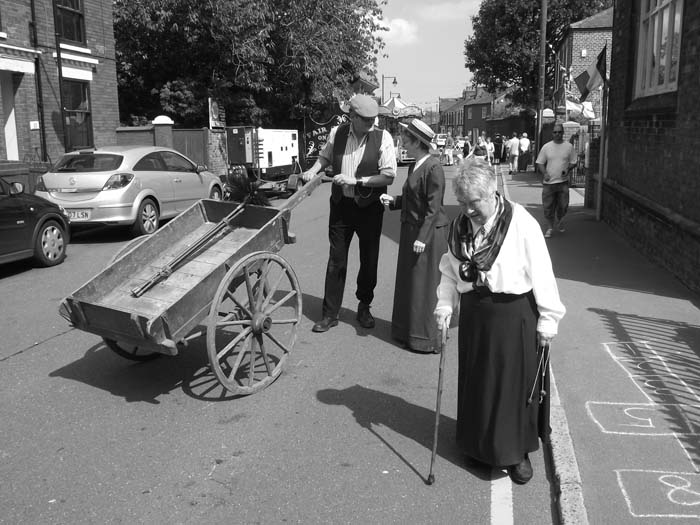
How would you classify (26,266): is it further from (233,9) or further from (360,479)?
(233,9)

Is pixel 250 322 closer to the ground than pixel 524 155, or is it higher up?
closer to the ground

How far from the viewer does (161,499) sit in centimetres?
367

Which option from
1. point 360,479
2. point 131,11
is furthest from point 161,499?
point 131,11

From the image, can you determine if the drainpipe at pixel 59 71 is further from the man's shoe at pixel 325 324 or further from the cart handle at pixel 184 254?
the man's shoe at pixel 325 324

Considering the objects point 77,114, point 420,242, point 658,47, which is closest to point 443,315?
point 420,242

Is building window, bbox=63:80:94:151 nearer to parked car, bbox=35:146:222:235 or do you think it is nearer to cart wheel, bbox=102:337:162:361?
parked car, bbox=35:146:222:235

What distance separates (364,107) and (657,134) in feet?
18.6

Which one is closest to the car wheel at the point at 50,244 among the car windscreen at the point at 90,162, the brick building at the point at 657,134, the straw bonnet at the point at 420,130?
the car windscreen at the point at 90,162

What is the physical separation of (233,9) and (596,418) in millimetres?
21094

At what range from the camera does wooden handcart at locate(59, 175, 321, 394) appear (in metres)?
4.52

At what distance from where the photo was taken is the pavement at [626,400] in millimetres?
3633

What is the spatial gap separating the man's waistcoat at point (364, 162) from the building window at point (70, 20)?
13.5 meters

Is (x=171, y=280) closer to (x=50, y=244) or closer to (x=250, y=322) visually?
(x=250, y=322)

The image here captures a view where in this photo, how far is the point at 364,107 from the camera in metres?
6.02
